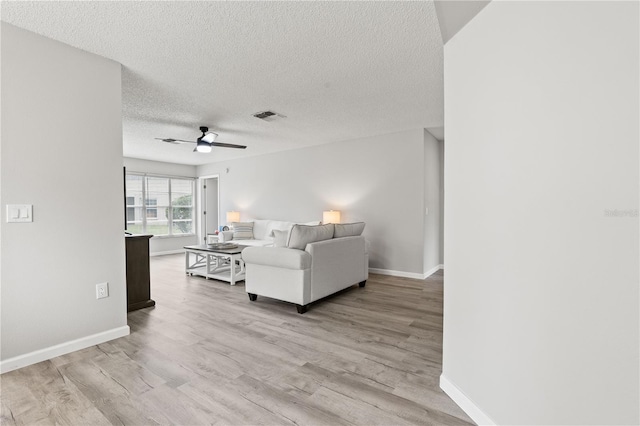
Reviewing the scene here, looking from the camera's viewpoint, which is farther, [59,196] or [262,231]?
[262,231]

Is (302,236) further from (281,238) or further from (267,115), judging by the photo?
(267,115)

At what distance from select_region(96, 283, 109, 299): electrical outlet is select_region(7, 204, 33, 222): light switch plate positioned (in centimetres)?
73

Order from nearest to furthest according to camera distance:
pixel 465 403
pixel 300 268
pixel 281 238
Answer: pixel 465 403, pixel 300 268, pixel 281 238

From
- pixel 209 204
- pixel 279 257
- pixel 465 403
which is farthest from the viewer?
pixel 209 204

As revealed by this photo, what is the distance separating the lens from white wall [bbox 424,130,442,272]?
5105mm

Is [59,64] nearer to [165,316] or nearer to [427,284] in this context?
[165,316]

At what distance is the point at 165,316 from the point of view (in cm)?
321

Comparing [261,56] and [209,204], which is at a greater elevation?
[261,56]

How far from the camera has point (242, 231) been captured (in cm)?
679

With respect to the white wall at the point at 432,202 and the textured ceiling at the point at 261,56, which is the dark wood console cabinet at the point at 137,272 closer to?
the textured ceiling at the point at 261,56

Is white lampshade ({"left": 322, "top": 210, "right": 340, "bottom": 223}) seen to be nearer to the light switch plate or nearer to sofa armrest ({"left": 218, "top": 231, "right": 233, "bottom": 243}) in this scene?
sofa armrest ({"left": 218, "top": 231, "right": 233, "bottom": 243})

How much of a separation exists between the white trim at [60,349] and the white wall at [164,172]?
210 inches

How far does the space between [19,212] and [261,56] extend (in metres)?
2.19

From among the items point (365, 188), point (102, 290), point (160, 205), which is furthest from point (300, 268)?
point (160, 205)
